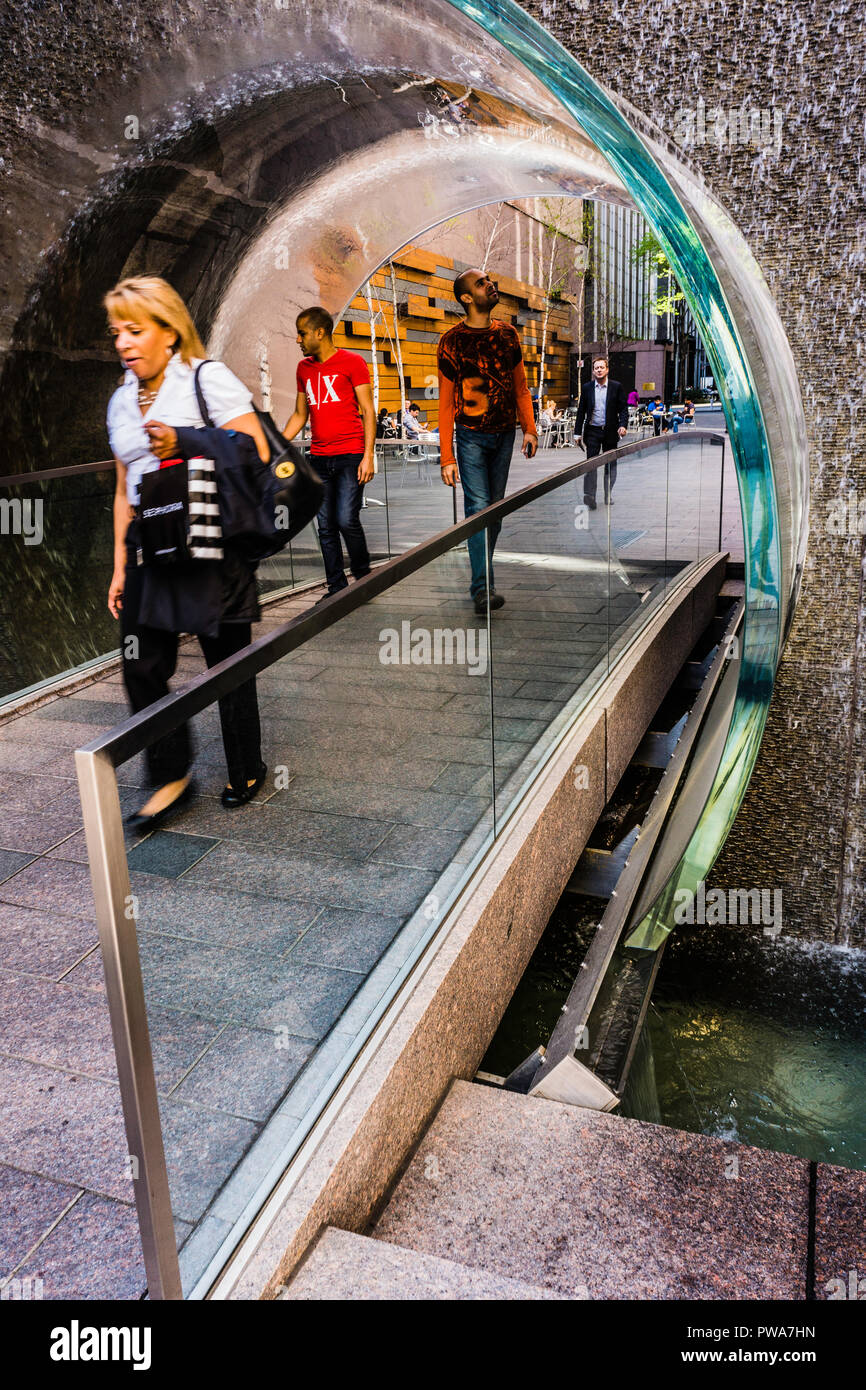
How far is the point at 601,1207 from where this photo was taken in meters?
2.38

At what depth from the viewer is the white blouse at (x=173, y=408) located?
10.3 feet

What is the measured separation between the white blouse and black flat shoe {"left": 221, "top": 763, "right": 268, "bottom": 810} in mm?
1578

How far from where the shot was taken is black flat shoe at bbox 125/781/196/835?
4.66ft

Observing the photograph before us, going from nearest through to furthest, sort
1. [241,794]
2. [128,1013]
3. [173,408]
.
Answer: [128,1013], [241,794], [173,408]

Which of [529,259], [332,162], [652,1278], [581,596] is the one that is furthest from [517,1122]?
[529,259]

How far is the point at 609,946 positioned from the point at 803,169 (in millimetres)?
3267

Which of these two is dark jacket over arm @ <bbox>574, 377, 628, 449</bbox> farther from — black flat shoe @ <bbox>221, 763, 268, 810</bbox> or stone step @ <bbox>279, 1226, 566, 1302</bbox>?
stone step @ <bbox>279, 1226, 566, 1302</bbox>

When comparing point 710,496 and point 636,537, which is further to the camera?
point 710,496

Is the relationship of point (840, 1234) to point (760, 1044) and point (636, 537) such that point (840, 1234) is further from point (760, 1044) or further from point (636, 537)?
point (636, 537)

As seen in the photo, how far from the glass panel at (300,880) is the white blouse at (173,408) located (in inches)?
34.5

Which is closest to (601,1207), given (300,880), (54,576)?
(300,880)
